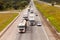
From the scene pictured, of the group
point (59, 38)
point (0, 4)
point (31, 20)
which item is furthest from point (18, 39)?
point (0, 4)

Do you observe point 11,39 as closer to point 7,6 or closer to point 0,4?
point 0,4

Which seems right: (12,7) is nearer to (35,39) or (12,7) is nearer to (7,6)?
(7,6)

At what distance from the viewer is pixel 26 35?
124ft

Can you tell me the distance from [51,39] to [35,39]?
263 cm

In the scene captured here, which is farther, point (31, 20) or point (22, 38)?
point (31, 20)

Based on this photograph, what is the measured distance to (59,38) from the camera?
3481 centimetres

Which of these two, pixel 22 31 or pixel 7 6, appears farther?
pixel 7 6

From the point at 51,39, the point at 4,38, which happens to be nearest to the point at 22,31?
the point at 4,38

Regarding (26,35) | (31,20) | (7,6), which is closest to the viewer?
(26,35)

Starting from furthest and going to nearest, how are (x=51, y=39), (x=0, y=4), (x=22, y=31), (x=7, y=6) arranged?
(x=7, y=6) < (x=0, y=4) < (x=22, y=31) < (x=51, y=39)

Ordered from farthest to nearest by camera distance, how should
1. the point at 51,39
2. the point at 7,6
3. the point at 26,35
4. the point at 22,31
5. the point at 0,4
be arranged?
the point at 7,6, the point at 0,4, the point at 22,31, the point at 26,35, the point at 51,39

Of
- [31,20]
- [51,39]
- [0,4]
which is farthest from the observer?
[0,4]

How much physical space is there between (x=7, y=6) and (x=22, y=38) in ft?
274

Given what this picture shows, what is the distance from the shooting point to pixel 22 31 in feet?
132
